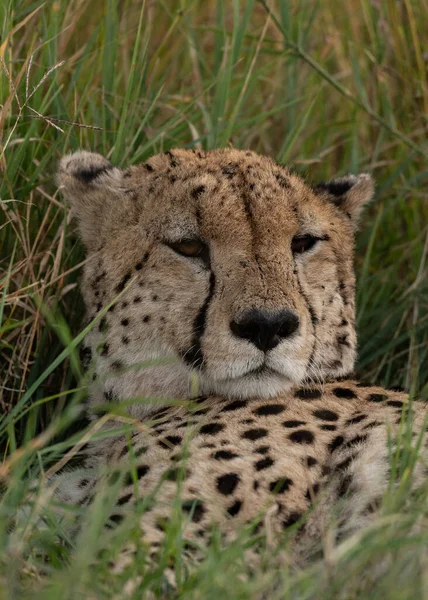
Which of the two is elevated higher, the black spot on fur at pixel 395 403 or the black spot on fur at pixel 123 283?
the black spot on fur at pixel 123 283

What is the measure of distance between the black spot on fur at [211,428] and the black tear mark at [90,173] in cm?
85

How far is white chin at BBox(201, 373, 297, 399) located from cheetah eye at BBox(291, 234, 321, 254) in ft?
1.31

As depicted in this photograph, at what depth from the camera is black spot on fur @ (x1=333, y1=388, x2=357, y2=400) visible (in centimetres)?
272

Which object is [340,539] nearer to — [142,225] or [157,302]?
[157,302]

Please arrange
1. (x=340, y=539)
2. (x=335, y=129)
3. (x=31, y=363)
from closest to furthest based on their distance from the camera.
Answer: (x=340, y=539)
(x=31, y=363)
(x=335, y=129)

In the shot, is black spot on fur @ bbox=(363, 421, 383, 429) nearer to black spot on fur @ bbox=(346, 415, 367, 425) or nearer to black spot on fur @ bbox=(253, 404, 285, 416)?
black spot on fur @ bbox=(346, 415, 367, 425)

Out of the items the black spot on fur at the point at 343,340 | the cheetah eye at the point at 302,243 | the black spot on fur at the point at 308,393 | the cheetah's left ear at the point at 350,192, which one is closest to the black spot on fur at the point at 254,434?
the black spot on fur at the point at 308,393

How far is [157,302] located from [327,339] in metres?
0.47

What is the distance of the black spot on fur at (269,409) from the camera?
8.50 feet

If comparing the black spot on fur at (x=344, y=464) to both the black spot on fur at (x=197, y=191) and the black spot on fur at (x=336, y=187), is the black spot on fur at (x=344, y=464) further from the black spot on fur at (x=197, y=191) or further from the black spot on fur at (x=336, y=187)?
the black spot on fur at (x=336, y=187)

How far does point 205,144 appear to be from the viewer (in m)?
3.66

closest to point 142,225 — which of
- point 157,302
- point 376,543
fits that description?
point 157,302

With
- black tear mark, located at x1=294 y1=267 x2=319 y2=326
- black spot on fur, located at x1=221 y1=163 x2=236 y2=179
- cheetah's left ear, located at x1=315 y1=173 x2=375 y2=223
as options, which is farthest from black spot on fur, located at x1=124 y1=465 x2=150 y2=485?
cheetah's left ear, located at x1=315 y1=173 x2=375 y2=223

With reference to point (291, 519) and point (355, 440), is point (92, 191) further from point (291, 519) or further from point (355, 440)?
point (291, 519)
